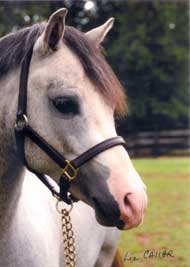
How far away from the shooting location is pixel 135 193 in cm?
216

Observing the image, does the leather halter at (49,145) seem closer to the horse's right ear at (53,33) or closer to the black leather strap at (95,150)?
the black leather strap at (95,150)

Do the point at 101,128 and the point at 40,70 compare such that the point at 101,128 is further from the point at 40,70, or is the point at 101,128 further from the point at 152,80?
the point at 152,80

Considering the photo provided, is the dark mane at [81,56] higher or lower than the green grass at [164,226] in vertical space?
higher

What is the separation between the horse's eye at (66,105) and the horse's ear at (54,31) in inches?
11.3

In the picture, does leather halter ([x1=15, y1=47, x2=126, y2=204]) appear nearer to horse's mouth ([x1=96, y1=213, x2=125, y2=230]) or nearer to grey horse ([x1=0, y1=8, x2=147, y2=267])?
grey horse ([x1=0, y1=8, x2=147, y2=267])

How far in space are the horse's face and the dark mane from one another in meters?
0.03

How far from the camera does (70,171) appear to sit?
7.73 feet

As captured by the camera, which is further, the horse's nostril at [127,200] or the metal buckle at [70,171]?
the metal buckle at [70,171]

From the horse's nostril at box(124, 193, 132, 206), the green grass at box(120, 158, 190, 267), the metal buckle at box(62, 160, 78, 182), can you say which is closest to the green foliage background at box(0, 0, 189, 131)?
the green grass at box(120, 158, 190, 267)

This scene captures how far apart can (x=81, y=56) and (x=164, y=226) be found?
20.3 feet

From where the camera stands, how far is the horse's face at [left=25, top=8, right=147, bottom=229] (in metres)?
2.21

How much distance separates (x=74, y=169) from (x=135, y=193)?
0.34 metres

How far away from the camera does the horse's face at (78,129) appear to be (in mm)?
2211

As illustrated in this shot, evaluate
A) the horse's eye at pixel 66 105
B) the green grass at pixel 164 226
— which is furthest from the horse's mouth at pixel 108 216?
the green grass at pixel 164 226
